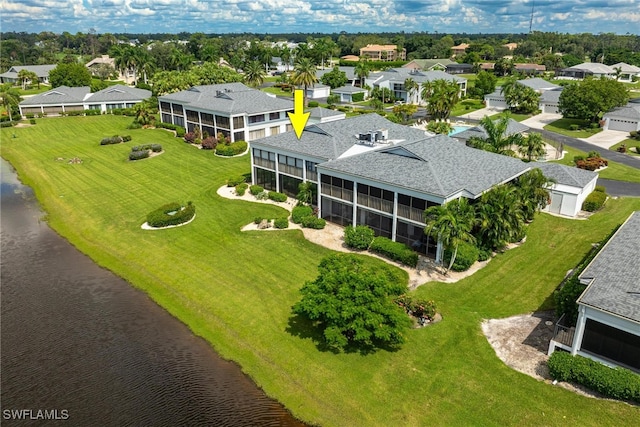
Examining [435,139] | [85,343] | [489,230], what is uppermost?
[435,139]

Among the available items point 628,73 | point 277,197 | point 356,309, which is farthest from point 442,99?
point 628,73

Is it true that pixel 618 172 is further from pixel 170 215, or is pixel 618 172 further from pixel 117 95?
pixel 117 95

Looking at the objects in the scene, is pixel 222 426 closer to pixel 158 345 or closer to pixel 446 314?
pixel 158 345

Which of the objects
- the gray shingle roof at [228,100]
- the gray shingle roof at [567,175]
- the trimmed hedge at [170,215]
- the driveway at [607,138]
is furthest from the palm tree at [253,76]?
the gray shingle roof at [567,175]

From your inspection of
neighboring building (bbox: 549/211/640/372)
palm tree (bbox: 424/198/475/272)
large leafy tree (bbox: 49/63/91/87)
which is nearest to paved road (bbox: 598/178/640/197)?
palm tree (bbox: 424/198/475/272)

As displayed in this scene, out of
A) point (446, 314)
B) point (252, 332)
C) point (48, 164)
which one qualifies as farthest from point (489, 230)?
point (48, 164)

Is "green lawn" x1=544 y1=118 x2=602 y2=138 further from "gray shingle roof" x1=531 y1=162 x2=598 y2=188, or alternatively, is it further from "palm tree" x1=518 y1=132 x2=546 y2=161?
"gray shingle roof" x1=531 y1=162 x2=598 y2=188
